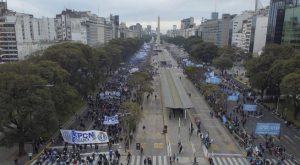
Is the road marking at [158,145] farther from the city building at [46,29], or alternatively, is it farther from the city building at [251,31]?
the city building at [46,29]

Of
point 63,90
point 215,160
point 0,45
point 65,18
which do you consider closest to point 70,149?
point 63,90

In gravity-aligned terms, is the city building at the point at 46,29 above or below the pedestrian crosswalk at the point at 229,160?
above

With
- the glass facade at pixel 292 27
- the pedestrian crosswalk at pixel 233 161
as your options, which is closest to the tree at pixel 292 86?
the pedestrian crosswalk at pixel 233 161

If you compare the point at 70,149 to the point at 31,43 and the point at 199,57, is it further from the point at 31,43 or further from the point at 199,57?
the point at 199,57

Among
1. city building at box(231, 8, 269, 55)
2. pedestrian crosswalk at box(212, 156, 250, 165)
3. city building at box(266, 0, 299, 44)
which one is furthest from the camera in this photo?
city building at box(231, 8, 269, 55)

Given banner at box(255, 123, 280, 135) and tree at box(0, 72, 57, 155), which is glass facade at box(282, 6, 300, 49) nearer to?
banner at box(255, 123, 280, 135)

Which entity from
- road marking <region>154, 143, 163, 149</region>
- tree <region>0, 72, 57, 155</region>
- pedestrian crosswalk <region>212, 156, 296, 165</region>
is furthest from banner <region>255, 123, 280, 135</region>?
tree <region>0, 72, 57, 155</region>

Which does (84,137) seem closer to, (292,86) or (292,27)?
(292,86)
